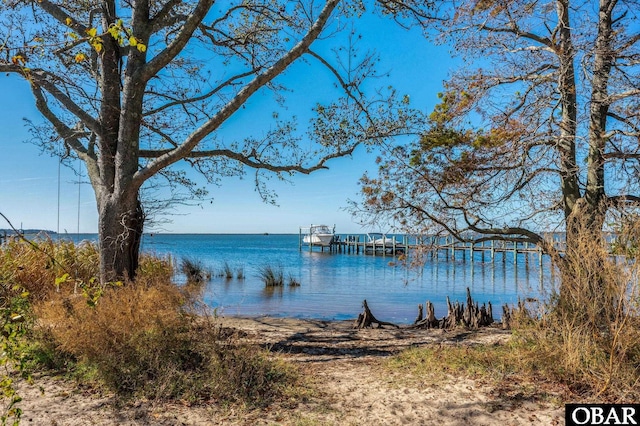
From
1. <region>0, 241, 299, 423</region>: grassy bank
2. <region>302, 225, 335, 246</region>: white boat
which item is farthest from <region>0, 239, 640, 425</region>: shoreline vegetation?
<region>302, 225, 335, 246</region>: white boat

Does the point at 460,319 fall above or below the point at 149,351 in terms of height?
below

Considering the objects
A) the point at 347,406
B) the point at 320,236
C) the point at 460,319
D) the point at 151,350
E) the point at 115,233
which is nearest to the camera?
the point at 347,406

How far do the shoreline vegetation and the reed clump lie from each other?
2cm

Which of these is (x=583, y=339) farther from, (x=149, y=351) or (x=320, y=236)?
(x=320, y=236)

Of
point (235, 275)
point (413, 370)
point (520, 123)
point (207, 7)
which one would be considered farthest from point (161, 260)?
point (235, 275)

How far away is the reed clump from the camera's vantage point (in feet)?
16.4

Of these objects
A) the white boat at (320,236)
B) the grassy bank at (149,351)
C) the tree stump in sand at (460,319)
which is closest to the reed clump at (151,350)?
the grassy bank at (149,351)

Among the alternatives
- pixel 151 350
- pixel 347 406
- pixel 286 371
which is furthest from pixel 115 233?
pixel 347 406

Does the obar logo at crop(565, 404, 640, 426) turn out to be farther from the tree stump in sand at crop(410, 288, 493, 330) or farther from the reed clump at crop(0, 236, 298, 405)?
the tree stump in sand at crop(410, 288, 493, 330)

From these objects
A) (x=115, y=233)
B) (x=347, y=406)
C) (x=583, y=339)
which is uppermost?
(x=115, y=233)

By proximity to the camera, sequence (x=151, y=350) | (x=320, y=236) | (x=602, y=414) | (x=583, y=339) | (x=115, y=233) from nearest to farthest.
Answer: (x=602, y=414) < (x=583, y=339) < (x=151, y=350) < (x=115, y=233) < (x=320, y=236)

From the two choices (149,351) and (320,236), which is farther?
(320,236)

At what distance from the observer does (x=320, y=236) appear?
62.8m

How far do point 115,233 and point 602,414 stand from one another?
7.00 meters
